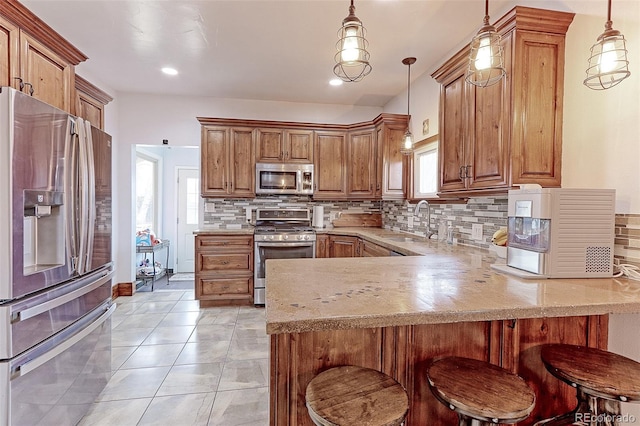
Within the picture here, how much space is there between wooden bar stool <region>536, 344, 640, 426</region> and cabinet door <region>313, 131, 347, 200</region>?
3212mm

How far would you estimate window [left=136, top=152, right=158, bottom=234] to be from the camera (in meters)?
5.07

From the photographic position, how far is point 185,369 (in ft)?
7.79

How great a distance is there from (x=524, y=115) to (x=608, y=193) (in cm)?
57

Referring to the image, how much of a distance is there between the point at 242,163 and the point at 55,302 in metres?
2.75

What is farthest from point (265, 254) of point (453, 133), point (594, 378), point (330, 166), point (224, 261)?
point (594, 378)

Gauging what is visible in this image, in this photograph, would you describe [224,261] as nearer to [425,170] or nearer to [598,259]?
[425,170]

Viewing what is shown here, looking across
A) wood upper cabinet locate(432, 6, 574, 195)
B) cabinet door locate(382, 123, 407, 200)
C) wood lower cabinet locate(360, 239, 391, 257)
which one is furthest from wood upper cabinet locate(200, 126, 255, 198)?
wood upper cabinet locate(432, 6, 574, 195)

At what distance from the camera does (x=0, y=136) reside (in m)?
1.29

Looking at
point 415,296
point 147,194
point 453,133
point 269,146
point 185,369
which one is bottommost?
point 185,369

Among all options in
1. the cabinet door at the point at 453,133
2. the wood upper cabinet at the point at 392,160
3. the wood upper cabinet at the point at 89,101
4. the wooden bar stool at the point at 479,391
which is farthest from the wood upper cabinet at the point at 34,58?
the wood upper cabinet at the point at 392,160

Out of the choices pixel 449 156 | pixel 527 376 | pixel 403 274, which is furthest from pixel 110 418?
pixel 449 156

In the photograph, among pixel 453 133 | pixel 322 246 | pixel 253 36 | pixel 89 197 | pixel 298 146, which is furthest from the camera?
pixel 298 146

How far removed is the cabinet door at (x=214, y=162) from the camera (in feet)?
12.9

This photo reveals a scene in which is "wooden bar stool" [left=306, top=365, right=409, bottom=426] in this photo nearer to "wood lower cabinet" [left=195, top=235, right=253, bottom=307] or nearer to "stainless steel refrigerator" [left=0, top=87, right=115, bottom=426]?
"stainless steel refrigerator" [left=0, top=87, right=115, bottom=426]
